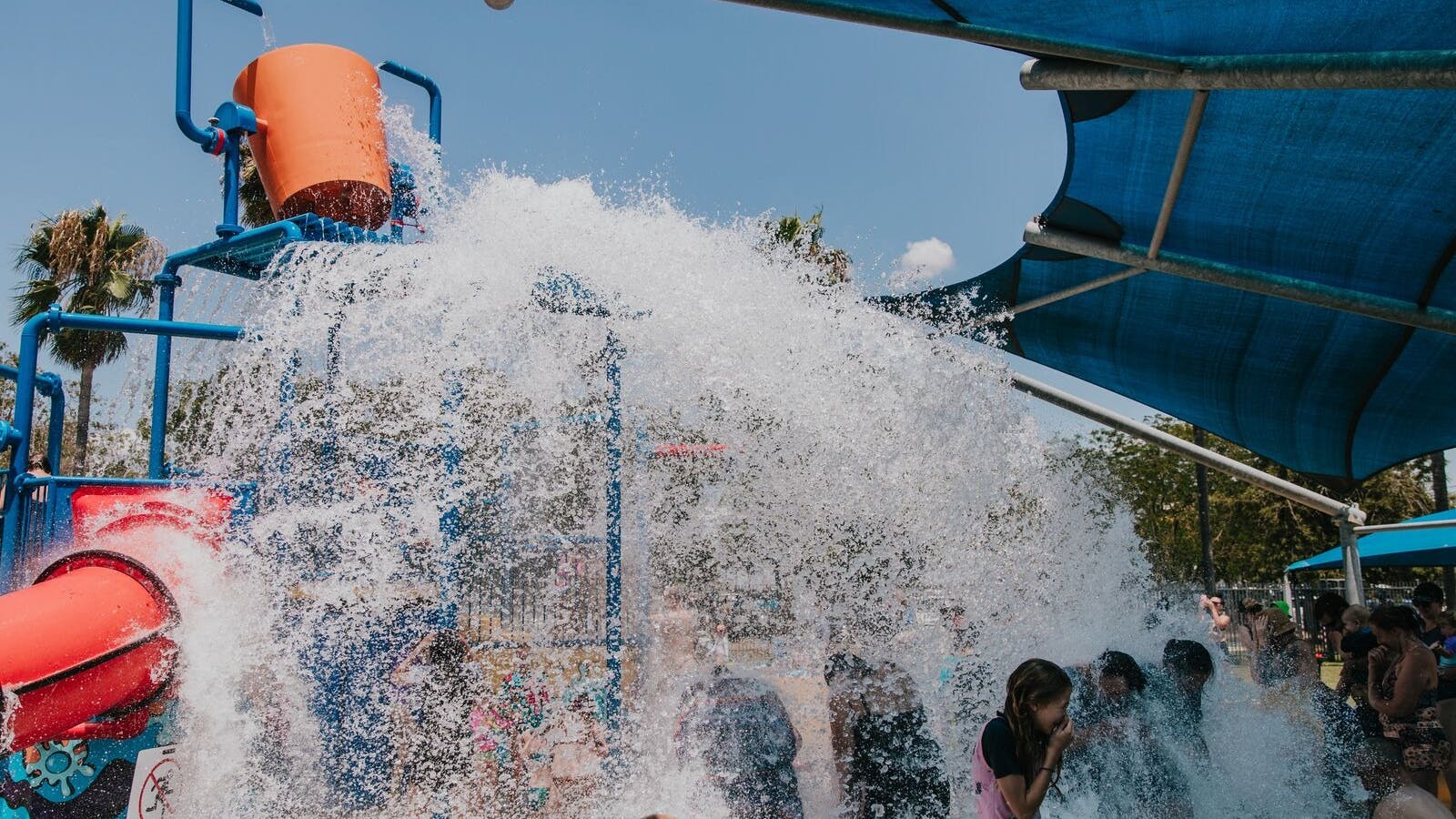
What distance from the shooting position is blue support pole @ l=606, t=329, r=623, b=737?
178 inches

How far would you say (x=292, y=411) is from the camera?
511 cm

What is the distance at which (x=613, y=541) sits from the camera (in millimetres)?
4758

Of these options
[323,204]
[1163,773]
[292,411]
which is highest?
[323,204]

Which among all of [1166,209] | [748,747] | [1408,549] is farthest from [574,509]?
[1408,549]

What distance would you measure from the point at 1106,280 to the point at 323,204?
16.7ft

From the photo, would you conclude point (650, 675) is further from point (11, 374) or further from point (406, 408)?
point (11, 374)

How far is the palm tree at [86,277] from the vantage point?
77.0 feet

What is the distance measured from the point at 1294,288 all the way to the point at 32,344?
6.75m

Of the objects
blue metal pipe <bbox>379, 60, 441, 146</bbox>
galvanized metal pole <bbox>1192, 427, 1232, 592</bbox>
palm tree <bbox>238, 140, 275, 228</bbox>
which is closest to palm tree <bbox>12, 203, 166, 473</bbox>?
palm tree <bbox>238, 140, 275, 228</bbox>

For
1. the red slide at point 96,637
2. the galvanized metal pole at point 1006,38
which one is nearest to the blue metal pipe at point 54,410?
the red slide at point 96,637

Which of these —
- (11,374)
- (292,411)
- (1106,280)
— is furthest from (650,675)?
(11,374)

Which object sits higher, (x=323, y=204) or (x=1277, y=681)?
(x=323, y=204)

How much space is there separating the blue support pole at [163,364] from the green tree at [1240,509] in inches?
1125

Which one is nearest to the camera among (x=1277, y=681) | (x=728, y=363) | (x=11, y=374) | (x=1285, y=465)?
(x=728, y=363)
